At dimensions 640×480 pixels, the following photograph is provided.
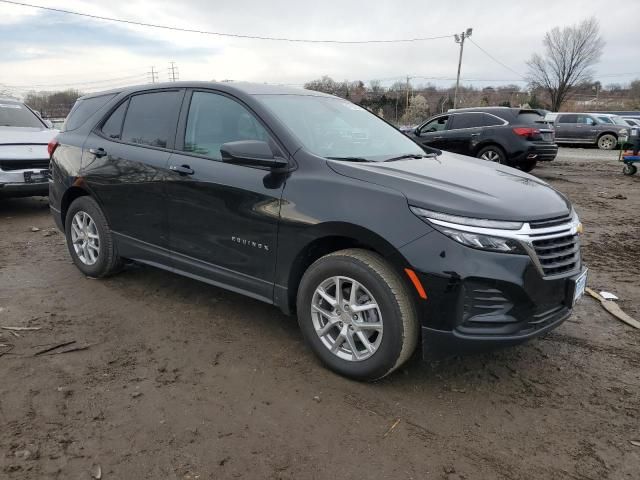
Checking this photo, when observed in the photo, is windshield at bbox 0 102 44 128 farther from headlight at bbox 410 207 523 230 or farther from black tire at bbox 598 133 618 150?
black tire at bbox 598 133 618 150

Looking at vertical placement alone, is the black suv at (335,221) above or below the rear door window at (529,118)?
below

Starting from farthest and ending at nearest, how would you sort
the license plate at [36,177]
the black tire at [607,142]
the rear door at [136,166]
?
the black tire at [607,142]
the license plate at [36,177]
the rear door at [136,166]

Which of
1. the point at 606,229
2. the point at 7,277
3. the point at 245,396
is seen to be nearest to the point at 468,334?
the point at 245,396

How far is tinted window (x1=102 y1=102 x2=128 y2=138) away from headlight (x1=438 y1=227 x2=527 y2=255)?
3079 millimetres

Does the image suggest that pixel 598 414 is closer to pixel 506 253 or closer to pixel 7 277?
pixel 506 253

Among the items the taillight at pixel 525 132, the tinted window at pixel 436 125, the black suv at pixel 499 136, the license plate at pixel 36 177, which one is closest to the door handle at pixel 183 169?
the license plate at pixel 36 177

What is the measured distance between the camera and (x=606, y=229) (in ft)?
22.8

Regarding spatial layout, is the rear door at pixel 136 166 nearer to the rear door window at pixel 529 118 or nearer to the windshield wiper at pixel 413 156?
the windshield wiper at pixel 413 156

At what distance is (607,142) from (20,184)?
884 inches

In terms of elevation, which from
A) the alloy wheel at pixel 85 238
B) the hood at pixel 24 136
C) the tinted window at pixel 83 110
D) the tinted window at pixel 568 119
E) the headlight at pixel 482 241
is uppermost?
the tinted window at pixel 568 119

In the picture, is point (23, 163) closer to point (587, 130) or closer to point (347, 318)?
point (347, 318)

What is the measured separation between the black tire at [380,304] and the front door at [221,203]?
1.51 ft

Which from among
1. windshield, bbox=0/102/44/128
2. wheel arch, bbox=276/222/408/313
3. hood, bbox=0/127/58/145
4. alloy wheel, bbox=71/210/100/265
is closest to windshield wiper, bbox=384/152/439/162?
wheel arch, bbox=276/222/408/313

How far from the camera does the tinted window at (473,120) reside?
11.7 m
